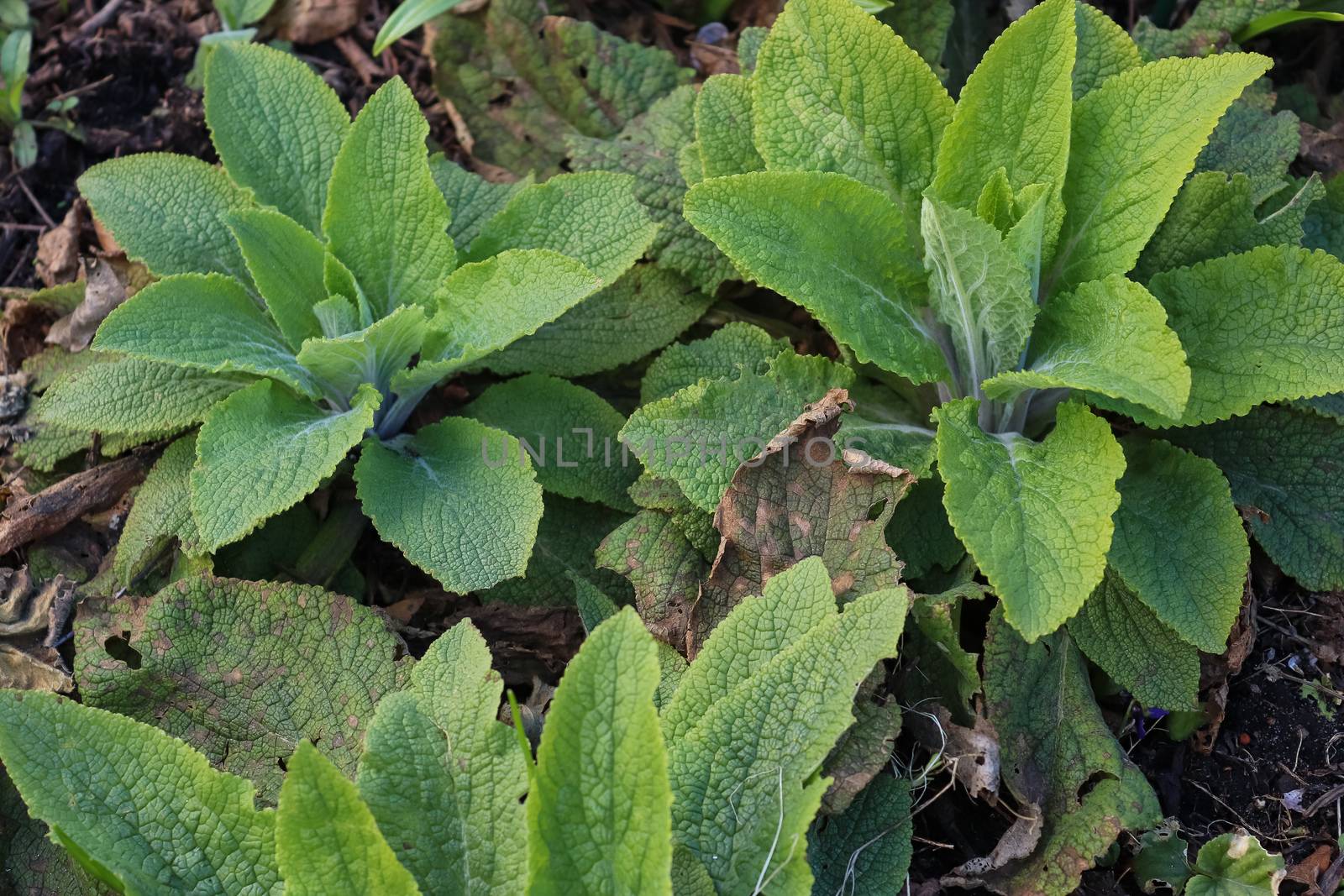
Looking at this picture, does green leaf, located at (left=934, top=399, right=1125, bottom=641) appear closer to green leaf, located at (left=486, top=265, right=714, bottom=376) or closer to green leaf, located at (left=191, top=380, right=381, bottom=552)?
green leaf, located at (left=486, top=265, right=714, bottom=376)

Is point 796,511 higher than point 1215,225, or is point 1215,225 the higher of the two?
point 1215,225

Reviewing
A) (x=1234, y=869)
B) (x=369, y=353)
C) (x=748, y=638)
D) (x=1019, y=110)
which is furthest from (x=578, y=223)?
(x=1234, y=869)

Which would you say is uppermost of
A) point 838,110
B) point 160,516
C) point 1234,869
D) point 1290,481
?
point 838,110

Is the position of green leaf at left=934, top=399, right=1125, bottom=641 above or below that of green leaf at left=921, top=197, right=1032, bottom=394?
below

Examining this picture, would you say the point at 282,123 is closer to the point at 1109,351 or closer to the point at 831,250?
the point at 831,250

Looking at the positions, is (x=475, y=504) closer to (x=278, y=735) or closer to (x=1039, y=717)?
(x=278, y=735)

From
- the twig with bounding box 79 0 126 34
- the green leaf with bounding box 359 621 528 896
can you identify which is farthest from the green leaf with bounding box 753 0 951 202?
the twig with bounding box 79 0 126 34

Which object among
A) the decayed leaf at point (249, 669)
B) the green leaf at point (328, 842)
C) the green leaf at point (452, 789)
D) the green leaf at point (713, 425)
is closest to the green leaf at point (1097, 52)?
the green leaf at point (713, 425)
